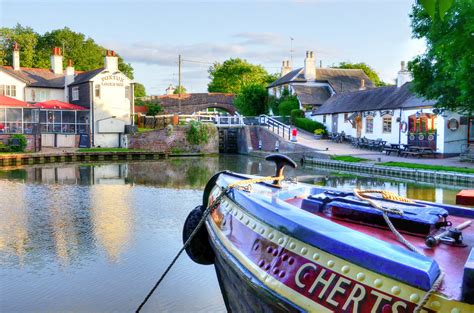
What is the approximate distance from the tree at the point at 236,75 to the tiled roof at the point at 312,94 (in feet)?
88.4

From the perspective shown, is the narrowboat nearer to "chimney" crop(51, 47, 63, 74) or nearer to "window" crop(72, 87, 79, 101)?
"window" crop(72, 87, 79, 101)

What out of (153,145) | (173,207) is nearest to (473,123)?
(173,207)

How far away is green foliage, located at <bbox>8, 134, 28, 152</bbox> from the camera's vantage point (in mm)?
31531

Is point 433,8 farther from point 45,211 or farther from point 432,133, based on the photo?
point 432,133

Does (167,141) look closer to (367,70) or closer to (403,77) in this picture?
(403,77)

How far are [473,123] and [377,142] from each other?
6497 millimetres

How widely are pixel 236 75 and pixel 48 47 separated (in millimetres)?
26834

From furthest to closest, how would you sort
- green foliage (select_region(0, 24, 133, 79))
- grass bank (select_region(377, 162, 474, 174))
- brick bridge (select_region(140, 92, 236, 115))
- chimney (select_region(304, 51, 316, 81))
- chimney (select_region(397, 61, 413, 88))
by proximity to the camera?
green foliage (select_region(0, 24, 133, 79)) → brick bridge (select_region(140, 92, 236, 115)) → chimney (select_region(304, 51, 316, 81)) → chimney (select_region(397, 61, 413, 88)) → grass bank (select_region(377, 162, 474, 174))

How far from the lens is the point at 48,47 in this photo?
2569 inches

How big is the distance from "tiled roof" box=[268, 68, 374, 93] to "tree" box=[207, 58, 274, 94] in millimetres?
23766

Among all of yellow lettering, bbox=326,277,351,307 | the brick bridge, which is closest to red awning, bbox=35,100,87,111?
the brick bridge

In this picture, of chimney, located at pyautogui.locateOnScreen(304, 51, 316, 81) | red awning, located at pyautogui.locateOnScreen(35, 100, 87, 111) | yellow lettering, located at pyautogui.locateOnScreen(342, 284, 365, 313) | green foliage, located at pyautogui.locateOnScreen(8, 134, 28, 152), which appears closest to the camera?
yellow lettering, located at pyautogui.locateOnScreen(342, 284, 365, 313)

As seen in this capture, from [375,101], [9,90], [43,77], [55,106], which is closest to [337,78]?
[375,101]

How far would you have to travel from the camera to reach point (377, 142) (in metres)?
31.8
